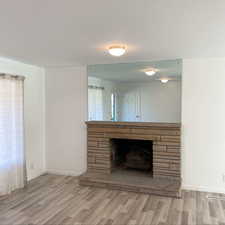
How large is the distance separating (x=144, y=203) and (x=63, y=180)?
1.84m

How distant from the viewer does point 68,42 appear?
112 inches

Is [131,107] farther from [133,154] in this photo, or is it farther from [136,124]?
[133,154]

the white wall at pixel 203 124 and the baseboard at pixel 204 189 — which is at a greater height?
the white wall at pixel 203 124

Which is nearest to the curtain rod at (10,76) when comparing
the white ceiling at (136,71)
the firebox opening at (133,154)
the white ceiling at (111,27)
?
the white ceiling at (111,27)

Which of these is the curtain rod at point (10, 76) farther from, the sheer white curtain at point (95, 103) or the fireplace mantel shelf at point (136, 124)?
the fireplace mantel shelf at point (136, 124)

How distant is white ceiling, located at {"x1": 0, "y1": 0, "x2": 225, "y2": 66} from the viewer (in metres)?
1.82

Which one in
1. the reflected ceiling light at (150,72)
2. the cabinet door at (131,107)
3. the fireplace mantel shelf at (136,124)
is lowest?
the fireplace mantel shelf at (136,124)

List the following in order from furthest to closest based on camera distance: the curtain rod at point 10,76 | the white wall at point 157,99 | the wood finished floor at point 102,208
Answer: the white wall at point 157,99 → the curtain rod at point 10,76 → the wood finished floor at point 102,208

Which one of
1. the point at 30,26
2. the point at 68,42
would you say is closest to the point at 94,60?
the point at 68,42

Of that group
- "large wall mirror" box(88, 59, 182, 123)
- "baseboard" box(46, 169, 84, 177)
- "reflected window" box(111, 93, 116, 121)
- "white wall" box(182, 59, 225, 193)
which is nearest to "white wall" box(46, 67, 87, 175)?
"baseboard" box(46, 169, 84, 177)

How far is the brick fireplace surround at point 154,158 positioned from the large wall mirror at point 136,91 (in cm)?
20

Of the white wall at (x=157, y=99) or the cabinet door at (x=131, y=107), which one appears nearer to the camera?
the white wall at (x=157, y=99)

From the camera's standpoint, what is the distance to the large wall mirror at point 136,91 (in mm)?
4047

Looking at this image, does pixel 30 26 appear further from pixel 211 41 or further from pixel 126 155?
pixel 126 155
